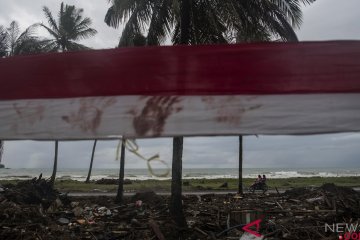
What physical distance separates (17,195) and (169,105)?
44.1 ft

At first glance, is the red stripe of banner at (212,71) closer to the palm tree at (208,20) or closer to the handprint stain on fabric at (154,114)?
the handprint stain on fabric at (154,114)

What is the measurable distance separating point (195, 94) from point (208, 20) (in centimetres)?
897

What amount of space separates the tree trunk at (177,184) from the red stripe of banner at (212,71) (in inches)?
296

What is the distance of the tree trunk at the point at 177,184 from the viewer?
10.7 metres

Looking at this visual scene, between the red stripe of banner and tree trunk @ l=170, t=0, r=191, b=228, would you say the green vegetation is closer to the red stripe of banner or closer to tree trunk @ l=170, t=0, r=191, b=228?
tree trunk @ l=170, t=0, r=191, b=228

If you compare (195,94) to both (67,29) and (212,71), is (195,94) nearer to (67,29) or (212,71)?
(212,71)

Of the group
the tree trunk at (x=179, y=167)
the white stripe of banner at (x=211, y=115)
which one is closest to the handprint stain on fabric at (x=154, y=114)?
the white stripe of banner at (x=211, y=115)

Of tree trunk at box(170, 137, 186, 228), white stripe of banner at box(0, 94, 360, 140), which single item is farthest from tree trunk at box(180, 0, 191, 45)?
white stripe of banner at box(0, 94, 360, 140)

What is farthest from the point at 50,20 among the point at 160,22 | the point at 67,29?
the point at 160,22

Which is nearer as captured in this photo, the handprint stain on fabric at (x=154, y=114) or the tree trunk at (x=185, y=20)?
the handprint stain on fabric at (x=154, y=114)

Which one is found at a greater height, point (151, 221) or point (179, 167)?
point (179, 167)

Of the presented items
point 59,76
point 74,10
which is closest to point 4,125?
point 59,76

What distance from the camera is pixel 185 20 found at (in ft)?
37.1

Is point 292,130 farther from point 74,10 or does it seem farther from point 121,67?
point 74,10
